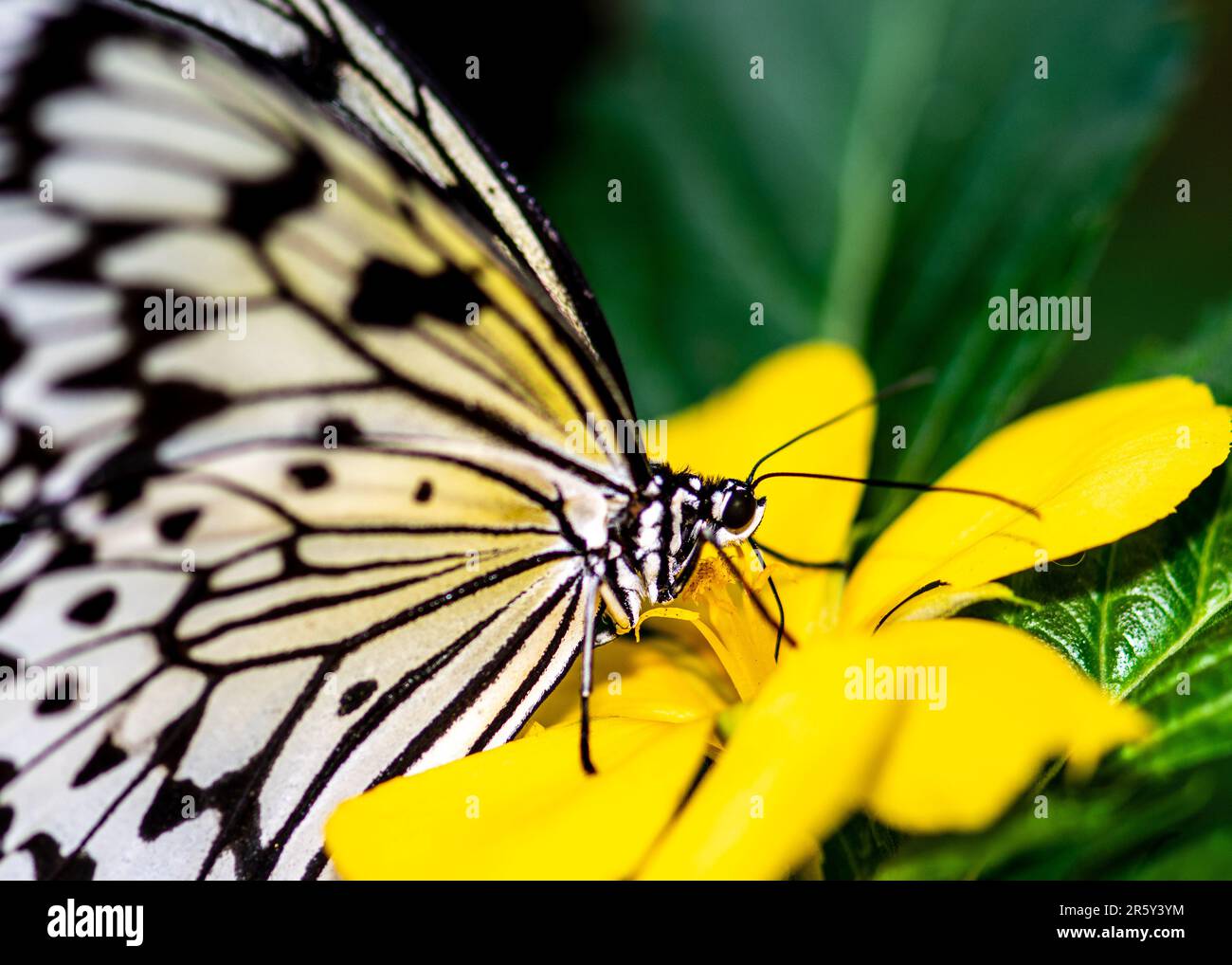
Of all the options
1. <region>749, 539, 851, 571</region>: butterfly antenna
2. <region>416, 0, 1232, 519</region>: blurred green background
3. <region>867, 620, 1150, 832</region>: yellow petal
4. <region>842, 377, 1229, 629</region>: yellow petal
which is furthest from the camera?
<region>416, 0, 1232, 519</region>: blurred green background

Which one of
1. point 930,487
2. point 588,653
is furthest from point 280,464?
point 930,487

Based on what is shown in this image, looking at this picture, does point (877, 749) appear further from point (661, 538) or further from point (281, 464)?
point (281, 464)

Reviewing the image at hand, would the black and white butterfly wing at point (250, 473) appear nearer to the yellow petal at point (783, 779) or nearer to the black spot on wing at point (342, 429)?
the black spot on wing at point (342, 429)

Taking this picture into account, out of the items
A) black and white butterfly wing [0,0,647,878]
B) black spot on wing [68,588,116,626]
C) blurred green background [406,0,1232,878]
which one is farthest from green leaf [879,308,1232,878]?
black spot on wing [68,588,116,626]

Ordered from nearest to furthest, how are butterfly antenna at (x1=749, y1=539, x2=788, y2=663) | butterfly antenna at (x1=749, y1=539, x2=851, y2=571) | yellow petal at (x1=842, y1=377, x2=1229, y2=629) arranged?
yellow petal at (x1=842, y1=377, x2=1229, y2=629)
butterfly antenna at (x1=749, y1=539, x2=788, y2=663)
butterfly antenna at (x1=749, y1=539, x2=851, y2=571)

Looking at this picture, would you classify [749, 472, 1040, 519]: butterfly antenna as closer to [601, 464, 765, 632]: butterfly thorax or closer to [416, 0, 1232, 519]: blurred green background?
[601, 464, 765, 632]: butterfly thorax

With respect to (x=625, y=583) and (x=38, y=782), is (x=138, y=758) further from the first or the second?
(x=625, y=583)
